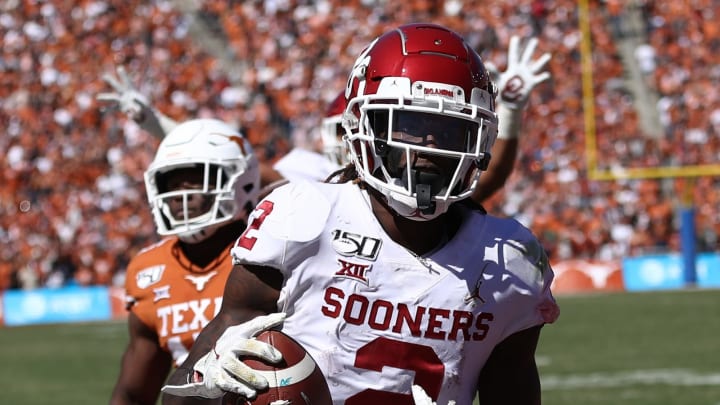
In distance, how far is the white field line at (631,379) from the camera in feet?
25.5

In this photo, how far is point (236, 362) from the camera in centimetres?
243

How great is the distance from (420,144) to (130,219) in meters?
14.2

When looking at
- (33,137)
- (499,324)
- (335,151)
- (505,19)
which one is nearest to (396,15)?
(505,19)

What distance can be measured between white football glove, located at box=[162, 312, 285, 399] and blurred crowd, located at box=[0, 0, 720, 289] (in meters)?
12.5

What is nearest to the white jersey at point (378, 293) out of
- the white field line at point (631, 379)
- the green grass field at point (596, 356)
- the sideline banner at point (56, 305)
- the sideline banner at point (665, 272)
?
the green grass field at point (596, 356)

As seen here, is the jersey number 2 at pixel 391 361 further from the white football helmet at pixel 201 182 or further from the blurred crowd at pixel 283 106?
the blurred crowd at pixel 283 106

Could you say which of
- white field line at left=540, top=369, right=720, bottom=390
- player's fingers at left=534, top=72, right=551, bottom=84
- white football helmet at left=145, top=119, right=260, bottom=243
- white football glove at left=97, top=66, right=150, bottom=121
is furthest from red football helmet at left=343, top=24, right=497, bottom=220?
white field line at left=540, top=369, right=720, bottom=390

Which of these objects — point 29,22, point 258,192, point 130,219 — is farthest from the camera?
point 29,22

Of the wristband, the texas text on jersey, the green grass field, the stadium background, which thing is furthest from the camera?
the stadium background

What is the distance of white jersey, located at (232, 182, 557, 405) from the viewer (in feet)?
8.52

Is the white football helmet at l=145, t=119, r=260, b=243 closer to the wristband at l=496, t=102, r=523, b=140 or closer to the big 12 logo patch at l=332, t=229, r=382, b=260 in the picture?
the wristband at l=496, t=102, r=523, b=140

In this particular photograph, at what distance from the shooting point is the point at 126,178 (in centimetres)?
1680

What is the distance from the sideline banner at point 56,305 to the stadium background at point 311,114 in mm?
27

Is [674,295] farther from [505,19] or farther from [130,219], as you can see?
[130,219]
